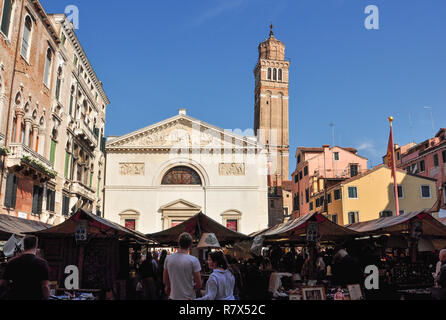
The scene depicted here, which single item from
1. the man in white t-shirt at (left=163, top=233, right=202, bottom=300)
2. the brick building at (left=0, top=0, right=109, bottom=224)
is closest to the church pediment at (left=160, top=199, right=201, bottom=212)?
the brick building at (left=0, top=0, right=109, bottom=224)

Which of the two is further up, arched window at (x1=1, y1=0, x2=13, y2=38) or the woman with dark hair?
arched window at (x1=1, y1=0, x2=13, y2=38)

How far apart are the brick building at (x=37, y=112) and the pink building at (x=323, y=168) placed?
21382mm

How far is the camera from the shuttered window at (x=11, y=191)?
52.7ft

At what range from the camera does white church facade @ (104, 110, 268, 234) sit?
1344 inches

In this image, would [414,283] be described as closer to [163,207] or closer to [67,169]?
[67,169]

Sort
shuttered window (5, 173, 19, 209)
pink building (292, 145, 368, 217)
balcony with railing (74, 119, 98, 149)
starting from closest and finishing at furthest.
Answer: shuttered window (5, 173, 19, 209) < balcony with railing (74, 119, 98, 149) < pink building (292, 145, 368, 217)

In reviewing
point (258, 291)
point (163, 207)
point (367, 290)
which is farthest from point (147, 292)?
point (163, 207)

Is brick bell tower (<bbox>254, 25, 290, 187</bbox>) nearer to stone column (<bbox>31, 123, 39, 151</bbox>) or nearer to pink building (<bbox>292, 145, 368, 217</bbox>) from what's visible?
pink building (<bbox>292, 145, 368, 217</bbox>)

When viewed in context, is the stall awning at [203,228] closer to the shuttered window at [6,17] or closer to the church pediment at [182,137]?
the shuttered window at [6,17]

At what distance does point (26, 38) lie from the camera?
59.1 feet

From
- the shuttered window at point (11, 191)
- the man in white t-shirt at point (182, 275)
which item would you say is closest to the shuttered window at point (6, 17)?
the shuttered window at point (11, 191)

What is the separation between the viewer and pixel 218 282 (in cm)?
433

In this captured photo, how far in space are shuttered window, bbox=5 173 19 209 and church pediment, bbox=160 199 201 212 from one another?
17.7 meters

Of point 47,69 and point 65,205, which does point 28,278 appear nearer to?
point 47,69
